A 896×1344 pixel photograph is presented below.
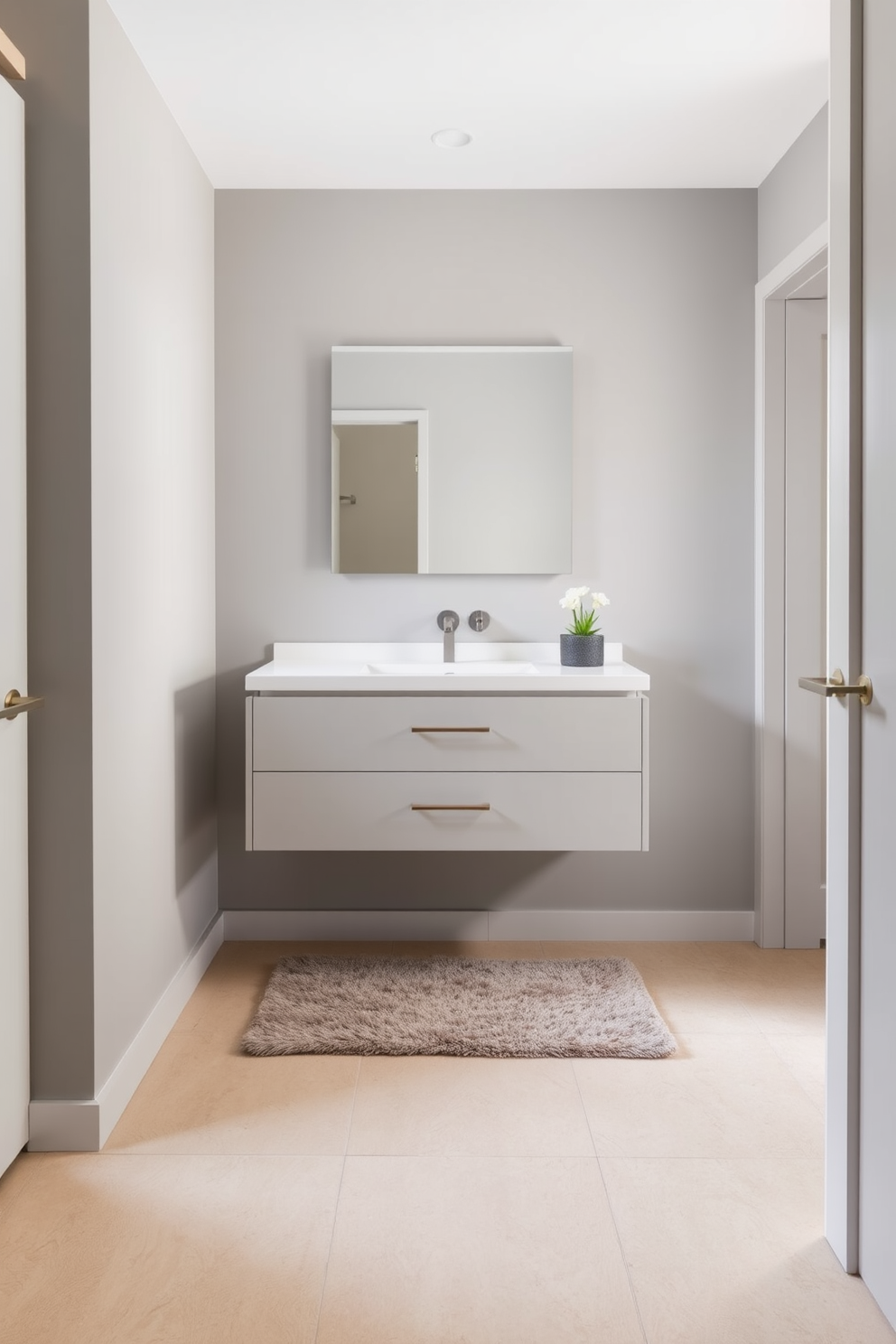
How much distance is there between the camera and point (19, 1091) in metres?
1.93

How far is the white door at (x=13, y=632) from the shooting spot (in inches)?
71.4

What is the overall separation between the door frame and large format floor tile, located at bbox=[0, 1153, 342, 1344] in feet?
5.77

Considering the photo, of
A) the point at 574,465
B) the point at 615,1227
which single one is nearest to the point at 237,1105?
the point at 615,1227

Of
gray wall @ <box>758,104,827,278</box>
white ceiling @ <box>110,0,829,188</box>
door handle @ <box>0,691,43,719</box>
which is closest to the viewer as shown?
door handle @ <box>0,691,43,719</box>

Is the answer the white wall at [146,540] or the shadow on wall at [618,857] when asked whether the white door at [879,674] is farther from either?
the shadow on wall at [618,857]

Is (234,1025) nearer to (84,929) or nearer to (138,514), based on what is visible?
(84,929)

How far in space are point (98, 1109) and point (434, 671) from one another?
1.51 metres

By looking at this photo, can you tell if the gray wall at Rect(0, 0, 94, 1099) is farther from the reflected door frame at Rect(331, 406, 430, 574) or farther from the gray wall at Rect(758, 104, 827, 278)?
the gray wall at Rect(758, 104, 827, 278)

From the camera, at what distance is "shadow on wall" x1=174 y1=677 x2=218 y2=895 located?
2.73m

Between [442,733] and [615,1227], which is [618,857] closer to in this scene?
[442,733]

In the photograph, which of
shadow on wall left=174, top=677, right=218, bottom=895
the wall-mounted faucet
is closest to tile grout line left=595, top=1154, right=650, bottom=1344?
shadow on wall left=174, top=677, right=218, bottom=895

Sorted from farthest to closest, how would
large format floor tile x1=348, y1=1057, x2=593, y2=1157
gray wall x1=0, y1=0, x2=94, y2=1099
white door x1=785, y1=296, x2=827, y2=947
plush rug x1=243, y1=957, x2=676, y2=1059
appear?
white door x1=785, y1=296, x2=827, y2=947, plush rug x1=243, y1=957, x2=676, y2=1059, large format floor tile x1=348, y1=1057, x2=593, y2=1157, gray wall x1=0, y1=0, x2=94, y2=1099

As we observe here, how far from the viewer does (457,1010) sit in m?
2.63

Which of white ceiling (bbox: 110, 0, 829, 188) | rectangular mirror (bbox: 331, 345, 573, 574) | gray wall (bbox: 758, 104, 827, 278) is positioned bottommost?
rectangular mirror (bbox: 331, 345, 573, 574)
